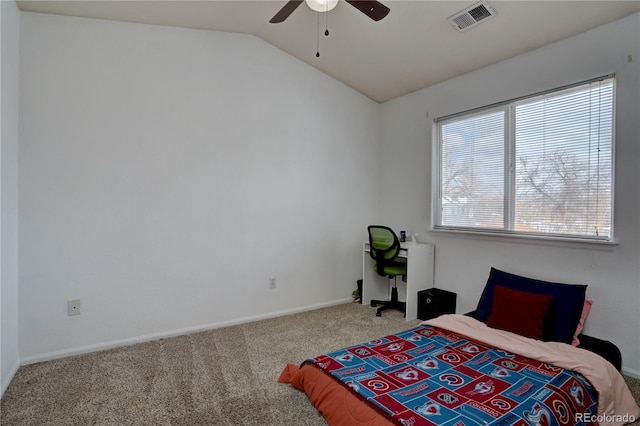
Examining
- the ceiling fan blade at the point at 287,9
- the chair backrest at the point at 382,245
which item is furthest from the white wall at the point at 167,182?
the ceiling fan blade at the point at 287,9

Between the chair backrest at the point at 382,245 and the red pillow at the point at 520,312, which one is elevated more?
the chair backrest at the point at 382,245

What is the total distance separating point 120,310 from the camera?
287 centimetres

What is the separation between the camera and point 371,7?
2.17 meters

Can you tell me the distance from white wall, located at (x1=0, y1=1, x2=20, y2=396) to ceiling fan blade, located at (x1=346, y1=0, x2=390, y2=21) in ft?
7.73

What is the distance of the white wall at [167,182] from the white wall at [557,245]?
939mm

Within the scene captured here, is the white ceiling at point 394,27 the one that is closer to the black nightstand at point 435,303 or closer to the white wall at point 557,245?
the white wall at point 557,245

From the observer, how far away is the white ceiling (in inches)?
97.7

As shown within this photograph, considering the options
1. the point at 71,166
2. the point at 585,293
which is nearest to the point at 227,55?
the point at 71,166

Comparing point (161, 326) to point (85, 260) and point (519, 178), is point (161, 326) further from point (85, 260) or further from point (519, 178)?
point (519, 178)

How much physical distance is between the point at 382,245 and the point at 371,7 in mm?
2343

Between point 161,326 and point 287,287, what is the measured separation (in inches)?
51.9

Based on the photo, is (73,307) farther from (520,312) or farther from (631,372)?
(631,372)

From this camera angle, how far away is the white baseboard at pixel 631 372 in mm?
2334

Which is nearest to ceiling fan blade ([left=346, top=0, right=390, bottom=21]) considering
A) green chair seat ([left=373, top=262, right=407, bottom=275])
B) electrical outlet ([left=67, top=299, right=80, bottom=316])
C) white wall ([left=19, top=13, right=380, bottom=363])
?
white wall ([left=19, top=13, right=380, bottom=363])
